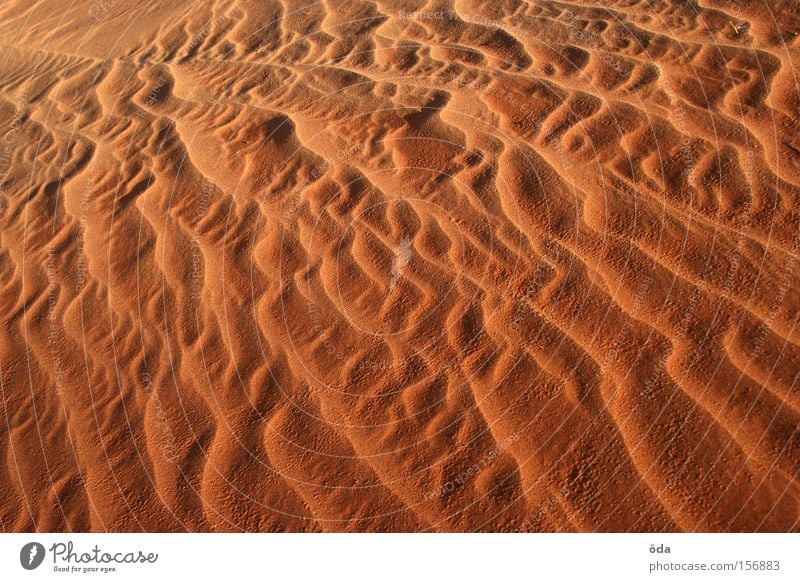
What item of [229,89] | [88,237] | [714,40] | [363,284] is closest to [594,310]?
[363,284]

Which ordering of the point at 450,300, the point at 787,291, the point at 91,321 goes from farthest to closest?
the point at 91,321 → the point at 450,300 → the point at 787,291

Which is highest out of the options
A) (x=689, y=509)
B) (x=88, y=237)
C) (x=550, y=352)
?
(x=88, y=237)

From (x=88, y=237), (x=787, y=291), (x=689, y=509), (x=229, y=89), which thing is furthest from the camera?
(x=229, y=89)

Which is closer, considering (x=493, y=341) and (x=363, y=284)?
(x=493, y=341)

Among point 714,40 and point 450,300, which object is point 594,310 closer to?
point 450,300

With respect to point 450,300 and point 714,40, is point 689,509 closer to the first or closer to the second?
point 450,300

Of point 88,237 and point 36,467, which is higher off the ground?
point 88,237
